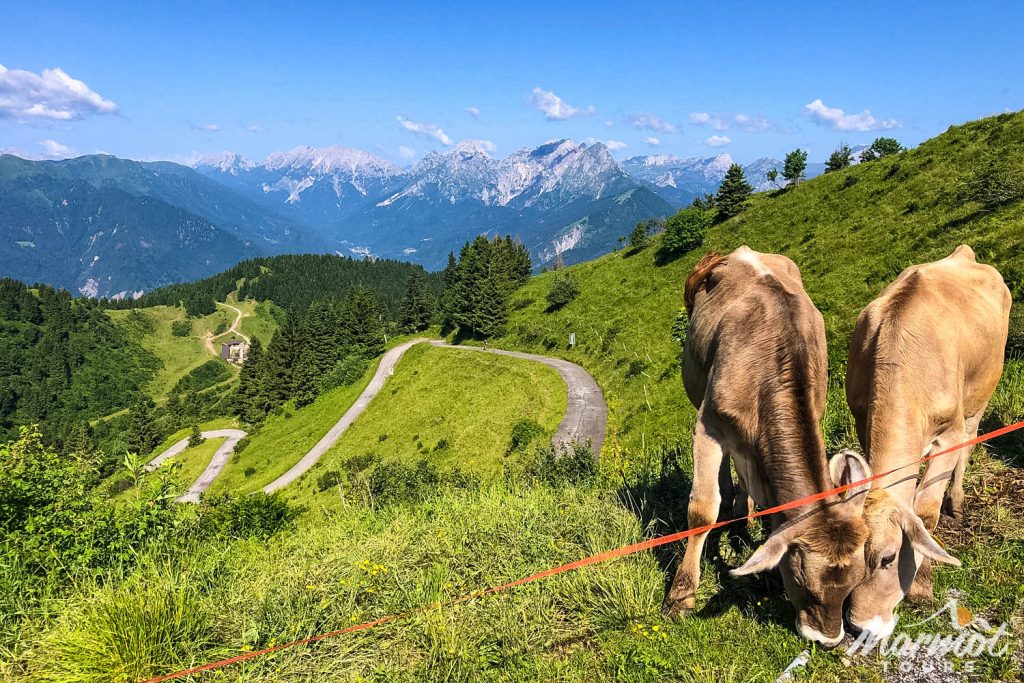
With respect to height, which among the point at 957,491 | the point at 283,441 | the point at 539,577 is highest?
the point at 539,577

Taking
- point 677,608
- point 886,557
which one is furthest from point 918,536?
point 677,608

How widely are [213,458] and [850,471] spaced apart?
271 ft

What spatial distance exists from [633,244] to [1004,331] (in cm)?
5618

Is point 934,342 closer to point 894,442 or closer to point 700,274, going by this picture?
point 894,442

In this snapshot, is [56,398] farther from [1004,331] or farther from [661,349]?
[1004,331]

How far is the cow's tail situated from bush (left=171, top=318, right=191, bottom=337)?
232 meters

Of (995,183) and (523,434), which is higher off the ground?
(995,183)

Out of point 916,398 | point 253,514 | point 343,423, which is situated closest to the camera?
point 916,398

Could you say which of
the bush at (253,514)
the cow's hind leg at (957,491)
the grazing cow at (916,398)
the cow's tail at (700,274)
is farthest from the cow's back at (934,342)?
the bush at (253,514)

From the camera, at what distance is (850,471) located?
171 inches

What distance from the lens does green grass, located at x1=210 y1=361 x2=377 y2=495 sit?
171 ft

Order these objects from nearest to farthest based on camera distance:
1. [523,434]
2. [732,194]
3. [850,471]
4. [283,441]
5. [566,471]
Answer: [850,471] < [566,471] < [523,434] < [732,194] < [283,441]

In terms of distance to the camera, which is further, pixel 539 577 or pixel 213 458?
pixel 213 458

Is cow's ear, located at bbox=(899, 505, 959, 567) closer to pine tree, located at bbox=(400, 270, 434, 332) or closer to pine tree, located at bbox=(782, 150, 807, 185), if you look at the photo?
pine tree, located at bbox=(782, 150, 807, 185)
